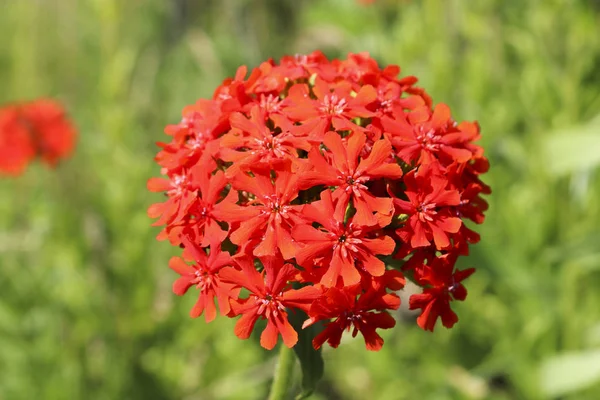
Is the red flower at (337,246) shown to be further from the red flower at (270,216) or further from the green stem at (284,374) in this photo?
the green stem at (284,374)

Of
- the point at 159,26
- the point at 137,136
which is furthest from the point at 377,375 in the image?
the point at 159,26

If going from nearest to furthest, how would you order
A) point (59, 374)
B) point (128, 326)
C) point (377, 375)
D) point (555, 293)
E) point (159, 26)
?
point (555, 293) < point (59, 374) < point (377, 375) < point (128, 326) < point (159, 26)

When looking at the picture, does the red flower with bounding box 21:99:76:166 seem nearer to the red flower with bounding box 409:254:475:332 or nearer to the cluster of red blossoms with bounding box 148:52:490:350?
the cluster of red blossoms with bounding box 148:52:490:350

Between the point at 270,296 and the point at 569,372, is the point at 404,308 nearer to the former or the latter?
the point at 569,372

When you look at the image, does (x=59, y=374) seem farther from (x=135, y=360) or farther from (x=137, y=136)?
(x=137, y=136)

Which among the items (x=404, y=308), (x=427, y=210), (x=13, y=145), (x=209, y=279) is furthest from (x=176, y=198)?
(x=404, y=308)

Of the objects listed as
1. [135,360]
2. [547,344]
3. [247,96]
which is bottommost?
[135,360]
